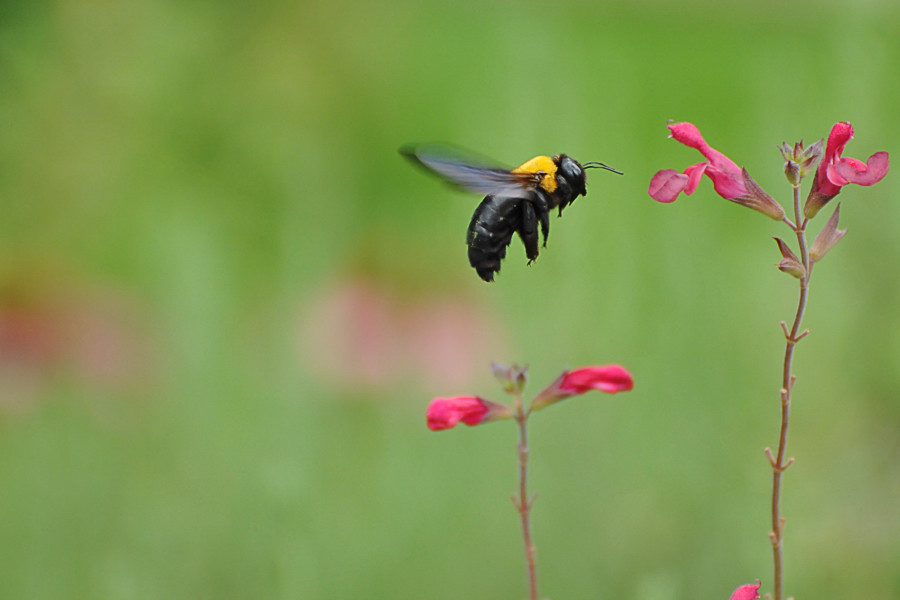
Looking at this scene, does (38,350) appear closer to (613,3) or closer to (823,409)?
(823,409)

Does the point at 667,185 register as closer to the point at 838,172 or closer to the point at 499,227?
the point at 838,172

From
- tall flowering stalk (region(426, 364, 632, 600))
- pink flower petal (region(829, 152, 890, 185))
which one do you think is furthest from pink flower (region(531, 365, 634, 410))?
pink flower petal (region(829, 152, 890, 185))

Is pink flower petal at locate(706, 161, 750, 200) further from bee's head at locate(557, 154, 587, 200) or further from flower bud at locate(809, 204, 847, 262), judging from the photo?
bee's head at locate(557, 154, 587, 200)

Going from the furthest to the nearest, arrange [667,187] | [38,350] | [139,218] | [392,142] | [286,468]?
[392,142] < [139,218] < [38,350] < [286,468] < [667,187]


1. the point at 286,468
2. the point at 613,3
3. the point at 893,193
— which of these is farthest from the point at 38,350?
the point at 613,3

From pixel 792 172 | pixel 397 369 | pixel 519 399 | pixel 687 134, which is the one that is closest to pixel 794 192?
pixel 792 172

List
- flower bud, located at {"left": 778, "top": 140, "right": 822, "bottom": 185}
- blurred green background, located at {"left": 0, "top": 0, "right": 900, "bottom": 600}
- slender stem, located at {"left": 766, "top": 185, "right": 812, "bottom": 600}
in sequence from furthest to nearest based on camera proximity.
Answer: blurred green background, located at {"left": 0, "top": 0, "right": 900, "bottom": 600}, flower bud, located at {"left": 778, "top": 140, "right": 822, "bottom": 185}, slender stem, located at {"left": 766, "top": 185, "right": 812, "bottom": 600}
